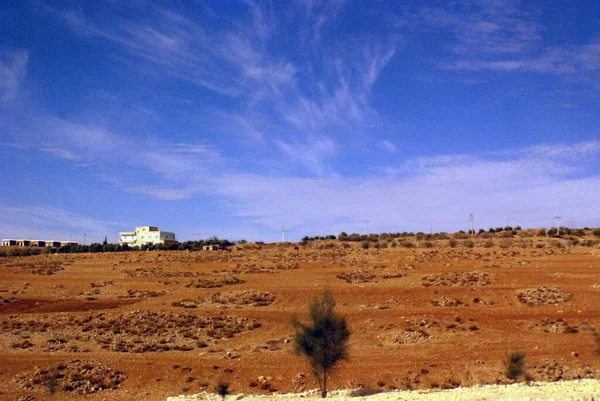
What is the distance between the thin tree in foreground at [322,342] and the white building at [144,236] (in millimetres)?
111830

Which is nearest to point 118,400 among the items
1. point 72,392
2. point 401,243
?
point 72,392

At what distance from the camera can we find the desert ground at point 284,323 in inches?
1047

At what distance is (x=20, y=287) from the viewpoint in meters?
51.6

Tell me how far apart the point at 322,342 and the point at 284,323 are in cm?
1215

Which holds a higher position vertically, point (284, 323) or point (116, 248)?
point (116, 248)

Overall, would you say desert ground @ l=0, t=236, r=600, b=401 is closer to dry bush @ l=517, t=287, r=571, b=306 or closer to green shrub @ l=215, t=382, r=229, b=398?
dry bush @ l=517, t=287, r=571, b=306

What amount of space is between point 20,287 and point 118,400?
31597 mm

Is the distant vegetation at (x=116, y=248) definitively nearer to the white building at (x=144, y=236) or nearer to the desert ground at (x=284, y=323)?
the desert ground at (x=284, y=323)

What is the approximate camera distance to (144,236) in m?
137

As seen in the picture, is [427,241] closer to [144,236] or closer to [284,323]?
[284,323]

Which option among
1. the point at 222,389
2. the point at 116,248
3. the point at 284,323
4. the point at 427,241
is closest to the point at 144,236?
the point at 116,248

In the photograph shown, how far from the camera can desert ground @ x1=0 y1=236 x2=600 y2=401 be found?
87.2 feet

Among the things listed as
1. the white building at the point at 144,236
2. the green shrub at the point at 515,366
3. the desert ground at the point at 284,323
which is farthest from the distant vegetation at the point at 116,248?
the green shrub at the point at 515,366

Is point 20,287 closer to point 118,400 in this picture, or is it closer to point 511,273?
point 118,400
